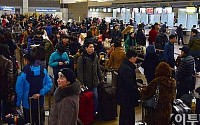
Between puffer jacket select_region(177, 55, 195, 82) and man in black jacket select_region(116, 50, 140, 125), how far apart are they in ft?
A: 5.79

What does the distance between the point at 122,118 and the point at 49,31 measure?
33.1 ft

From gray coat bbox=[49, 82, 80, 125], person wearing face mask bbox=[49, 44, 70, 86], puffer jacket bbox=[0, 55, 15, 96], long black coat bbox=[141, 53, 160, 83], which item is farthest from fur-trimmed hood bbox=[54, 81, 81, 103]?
long black coat bbox=[141, 53, 160, 83]

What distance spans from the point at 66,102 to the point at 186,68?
11.7 ft

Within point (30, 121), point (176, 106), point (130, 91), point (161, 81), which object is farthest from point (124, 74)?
point (30, 121)

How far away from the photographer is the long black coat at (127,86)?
4.70m

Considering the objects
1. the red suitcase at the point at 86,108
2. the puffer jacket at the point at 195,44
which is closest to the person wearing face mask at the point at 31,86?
the red suitcase at the point at 86,108

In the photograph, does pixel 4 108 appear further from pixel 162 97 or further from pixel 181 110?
pixel 181 110

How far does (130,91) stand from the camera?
4.77m

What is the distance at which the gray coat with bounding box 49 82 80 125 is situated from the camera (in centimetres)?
335

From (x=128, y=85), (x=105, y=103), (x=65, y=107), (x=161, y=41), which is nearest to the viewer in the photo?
(x=65, y=107)

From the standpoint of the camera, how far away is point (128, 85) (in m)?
4.71

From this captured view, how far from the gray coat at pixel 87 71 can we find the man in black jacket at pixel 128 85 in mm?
798

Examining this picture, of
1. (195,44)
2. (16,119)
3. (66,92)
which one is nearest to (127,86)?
(66,92)

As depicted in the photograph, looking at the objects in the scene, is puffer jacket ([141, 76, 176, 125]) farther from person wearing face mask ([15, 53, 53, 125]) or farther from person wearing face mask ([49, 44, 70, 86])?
person wearing face mask ([49, 44, 70, 86])
